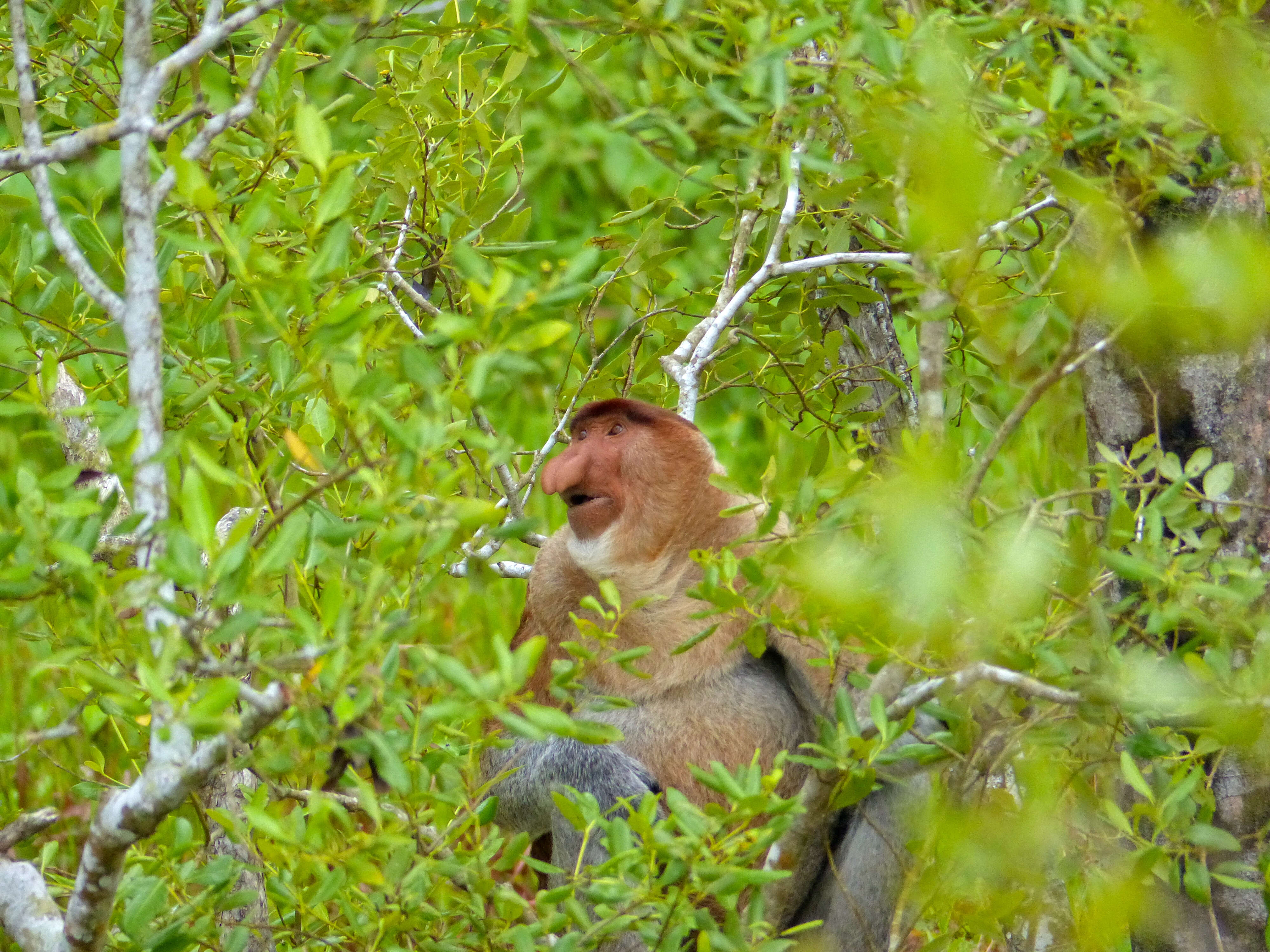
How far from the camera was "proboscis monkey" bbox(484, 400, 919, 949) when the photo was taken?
2.49 meters

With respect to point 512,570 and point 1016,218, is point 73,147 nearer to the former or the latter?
point 1016,218

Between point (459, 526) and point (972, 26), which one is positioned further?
point (972, 26)

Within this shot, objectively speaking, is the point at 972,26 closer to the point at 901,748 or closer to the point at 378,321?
the point at 901,748

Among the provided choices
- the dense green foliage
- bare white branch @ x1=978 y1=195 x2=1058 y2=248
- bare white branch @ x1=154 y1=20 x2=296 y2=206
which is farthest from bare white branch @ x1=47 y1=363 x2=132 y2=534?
bare white branch @ x1=978 y1=195 x2=1058 y2=248

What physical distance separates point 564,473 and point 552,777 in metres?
0.60

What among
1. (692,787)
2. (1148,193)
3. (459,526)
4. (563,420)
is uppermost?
(1148,193)

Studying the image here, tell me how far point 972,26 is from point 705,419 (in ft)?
12.5

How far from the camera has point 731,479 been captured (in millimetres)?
1629

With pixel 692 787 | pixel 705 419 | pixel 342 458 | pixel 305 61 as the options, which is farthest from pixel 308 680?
pixel 705 419

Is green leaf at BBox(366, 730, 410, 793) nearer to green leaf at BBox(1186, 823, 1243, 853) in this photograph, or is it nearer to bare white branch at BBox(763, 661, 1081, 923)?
bare white branch at BBox(763, 661, 1081, 923)

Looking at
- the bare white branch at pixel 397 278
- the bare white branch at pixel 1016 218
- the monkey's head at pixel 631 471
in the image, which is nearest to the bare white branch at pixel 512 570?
the monkey's head at pixel 631 471

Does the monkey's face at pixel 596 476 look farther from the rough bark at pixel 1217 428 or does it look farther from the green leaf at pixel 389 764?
the green leaf at pixel 389 764

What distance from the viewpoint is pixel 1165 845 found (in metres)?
1.40

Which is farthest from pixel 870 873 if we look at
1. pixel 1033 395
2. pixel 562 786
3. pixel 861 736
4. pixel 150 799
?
pixel 150 799
